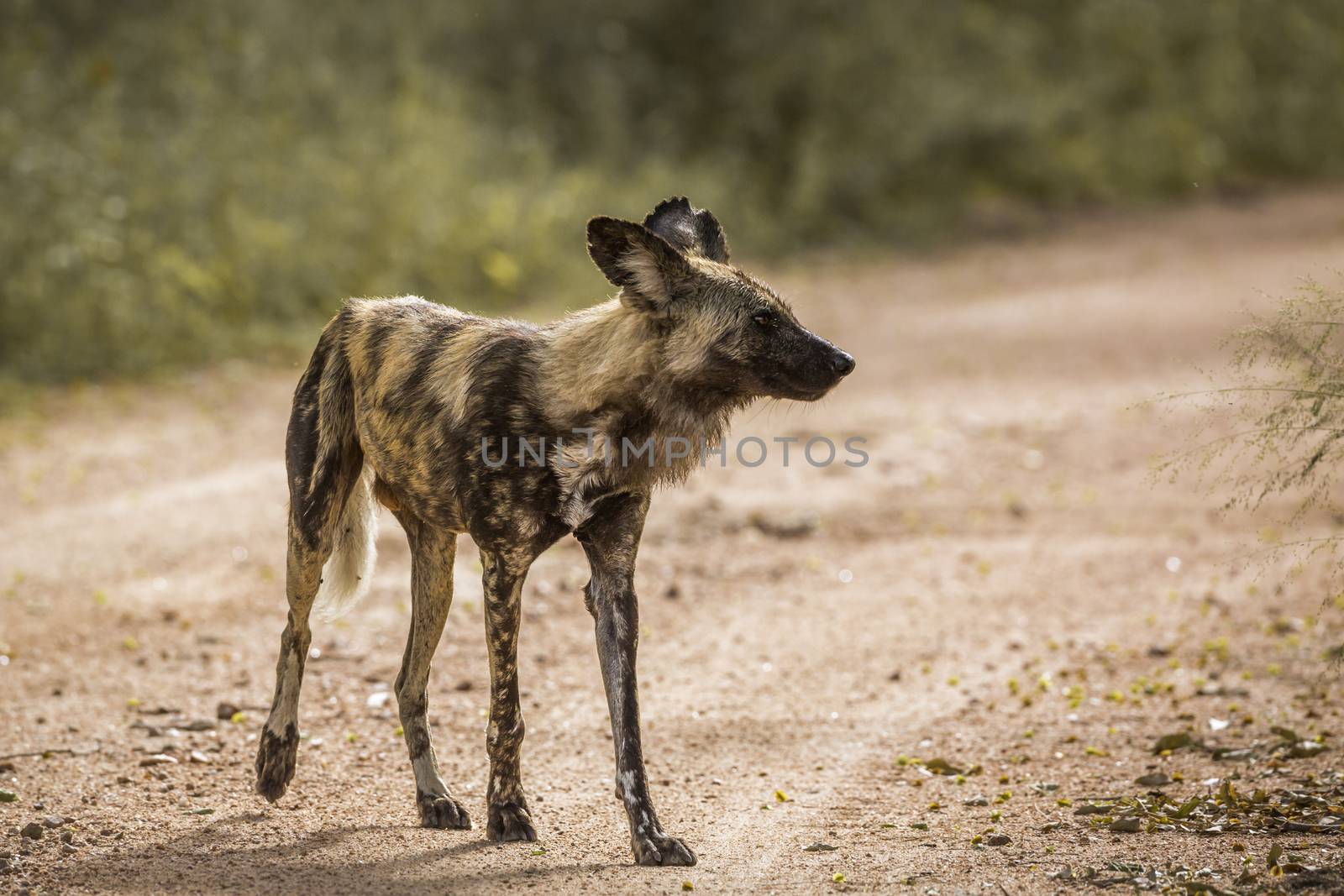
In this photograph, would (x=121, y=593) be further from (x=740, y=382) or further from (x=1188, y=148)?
(x=1188, y=148)

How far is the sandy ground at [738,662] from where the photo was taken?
4227mm

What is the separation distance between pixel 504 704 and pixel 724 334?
4.13 ft

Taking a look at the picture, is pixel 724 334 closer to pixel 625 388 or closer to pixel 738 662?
pixel 625 388

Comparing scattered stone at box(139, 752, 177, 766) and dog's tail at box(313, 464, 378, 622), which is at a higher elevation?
dog's tail at box(313, 464, 378, 622)

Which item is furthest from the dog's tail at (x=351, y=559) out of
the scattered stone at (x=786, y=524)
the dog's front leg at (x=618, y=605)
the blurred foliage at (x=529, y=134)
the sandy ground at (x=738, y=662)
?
the blurred foliage at (x=529, y=134)

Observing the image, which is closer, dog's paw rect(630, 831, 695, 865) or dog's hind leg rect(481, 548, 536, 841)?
dog's paw rect(630, 831, 695, 865)

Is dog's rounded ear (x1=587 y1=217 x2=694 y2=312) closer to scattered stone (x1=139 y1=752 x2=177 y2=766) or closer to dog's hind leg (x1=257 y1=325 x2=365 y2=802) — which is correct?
dog's hind leg (x1=257 y1=325 x2=365 y2=802)

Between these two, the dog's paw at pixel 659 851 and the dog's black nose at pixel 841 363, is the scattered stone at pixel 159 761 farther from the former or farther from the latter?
the dog's black nose at pixel 841 363

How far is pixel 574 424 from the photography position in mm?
4211

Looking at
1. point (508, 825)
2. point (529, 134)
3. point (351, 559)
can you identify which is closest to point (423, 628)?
point (351, 559)

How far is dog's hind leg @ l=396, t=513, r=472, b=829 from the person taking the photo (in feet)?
15.3

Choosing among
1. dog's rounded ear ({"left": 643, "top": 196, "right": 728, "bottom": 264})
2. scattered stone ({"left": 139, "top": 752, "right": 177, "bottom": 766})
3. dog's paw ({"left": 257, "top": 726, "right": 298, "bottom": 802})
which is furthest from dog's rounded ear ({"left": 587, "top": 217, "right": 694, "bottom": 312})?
scattered stone ({"left": 139, "top": 752, "right": 177, "bottom": 766})

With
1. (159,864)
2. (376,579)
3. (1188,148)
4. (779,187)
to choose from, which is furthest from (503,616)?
(1188,148)

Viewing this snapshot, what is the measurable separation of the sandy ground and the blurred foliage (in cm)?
149
